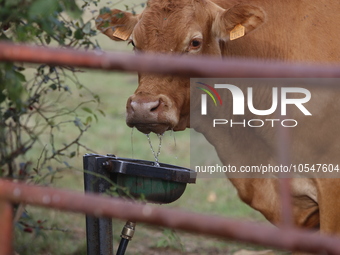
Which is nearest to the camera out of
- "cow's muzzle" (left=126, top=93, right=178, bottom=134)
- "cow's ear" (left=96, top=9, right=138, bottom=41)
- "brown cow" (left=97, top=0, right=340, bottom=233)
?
"cow's muzzle" (left=126, top=93, right=178, bottom=134)

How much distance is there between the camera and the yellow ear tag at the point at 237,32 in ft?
12.2

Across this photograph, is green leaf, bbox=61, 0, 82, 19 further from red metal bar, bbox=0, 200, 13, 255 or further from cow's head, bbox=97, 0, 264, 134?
red metal bar, bbox=0, 200, 13, 255

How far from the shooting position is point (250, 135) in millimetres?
4180

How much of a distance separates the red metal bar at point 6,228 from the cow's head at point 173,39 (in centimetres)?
183

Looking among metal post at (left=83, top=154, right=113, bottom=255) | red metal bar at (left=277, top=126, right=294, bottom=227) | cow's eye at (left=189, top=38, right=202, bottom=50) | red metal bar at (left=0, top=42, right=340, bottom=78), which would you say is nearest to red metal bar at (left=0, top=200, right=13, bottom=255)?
red metal bar at (left=0, top=42, right=340, bottom=78)

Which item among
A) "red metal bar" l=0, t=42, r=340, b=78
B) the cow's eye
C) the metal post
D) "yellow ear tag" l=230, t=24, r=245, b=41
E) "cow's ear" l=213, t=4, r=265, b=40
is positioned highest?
"cow's ear" l=213, t=4, r=265, b=40

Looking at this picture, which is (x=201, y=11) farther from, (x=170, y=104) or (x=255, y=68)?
(x=255, y=68)

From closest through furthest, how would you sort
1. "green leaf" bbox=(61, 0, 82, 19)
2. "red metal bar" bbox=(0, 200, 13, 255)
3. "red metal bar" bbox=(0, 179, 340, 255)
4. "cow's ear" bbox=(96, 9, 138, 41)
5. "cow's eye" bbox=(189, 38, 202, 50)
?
1. "red metal bar" bbox=(0, 179, 340, 255)
2. "red metal bar" bbox=(0, 200, 13, 255)
3. "green leaf" bbox=(61, 0, 82, 19)
4. "cow's eye" bbox=(189, 38, 202, 50)
5. "cow's ear" bbox=(96, 9, 138, 41)

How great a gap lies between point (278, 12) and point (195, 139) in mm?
3931

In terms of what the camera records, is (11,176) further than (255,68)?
Yes

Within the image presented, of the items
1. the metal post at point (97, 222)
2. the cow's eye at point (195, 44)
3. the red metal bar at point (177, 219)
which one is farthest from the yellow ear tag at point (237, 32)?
the red metal bar at point (177, 219)

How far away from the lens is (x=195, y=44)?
3660 mm

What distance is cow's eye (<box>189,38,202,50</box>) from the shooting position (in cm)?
364

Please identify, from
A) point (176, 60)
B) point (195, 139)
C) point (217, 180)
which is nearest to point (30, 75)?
point (195, 139)
